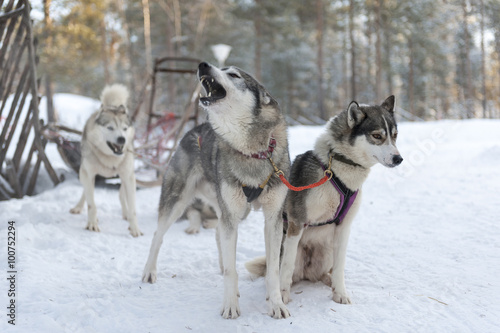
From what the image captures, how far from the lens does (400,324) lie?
2338 mm

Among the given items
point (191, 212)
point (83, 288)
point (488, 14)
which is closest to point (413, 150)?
point (191, 212)

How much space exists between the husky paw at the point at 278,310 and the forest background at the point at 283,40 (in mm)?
12796

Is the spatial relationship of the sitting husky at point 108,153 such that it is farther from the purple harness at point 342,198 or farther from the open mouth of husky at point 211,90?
the purple harness at point 342,198

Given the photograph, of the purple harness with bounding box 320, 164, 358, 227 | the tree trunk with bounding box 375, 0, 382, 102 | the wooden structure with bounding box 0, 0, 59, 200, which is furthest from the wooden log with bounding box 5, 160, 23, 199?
the tree trunk with bounding box 375, 0, 382, 102

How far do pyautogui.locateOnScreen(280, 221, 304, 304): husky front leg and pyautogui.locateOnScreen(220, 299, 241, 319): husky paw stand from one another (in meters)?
0.37

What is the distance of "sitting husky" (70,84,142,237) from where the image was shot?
15.5 ft

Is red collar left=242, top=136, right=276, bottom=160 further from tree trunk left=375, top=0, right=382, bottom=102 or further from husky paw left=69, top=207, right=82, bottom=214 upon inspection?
tree trunk left=375, top=0, right=382, bottom=102

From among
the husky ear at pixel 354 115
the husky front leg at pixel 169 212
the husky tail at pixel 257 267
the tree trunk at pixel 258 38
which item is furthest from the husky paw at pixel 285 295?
the tree trunk at pixel 258 38

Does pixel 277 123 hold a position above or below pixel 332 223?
above

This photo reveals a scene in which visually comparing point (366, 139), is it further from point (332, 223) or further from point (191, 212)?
point (191, 212)

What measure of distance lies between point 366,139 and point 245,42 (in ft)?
65.2

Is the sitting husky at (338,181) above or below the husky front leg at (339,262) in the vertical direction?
above

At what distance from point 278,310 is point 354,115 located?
4.81 ft

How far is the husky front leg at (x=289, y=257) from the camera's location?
106 inches
